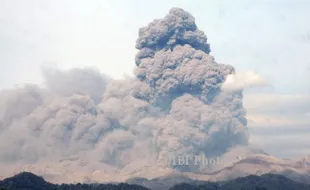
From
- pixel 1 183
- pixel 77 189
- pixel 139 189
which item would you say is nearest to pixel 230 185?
pixel 139 189

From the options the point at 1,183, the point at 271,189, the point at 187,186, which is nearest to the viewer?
the point at 1,183

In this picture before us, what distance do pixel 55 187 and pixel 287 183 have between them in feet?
222

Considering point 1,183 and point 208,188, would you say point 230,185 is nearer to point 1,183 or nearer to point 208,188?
point 208,188

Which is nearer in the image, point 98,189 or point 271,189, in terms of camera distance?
point 98,189

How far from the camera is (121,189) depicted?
13912cm

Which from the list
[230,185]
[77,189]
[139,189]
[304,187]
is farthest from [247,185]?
[77,189]

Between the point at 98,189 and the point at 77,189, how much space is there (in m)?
4.36

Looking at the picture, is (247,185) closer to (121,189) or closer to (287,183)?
(287,183)

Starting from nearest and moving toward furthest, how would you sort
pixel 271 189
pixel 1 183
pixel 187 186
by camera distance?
pixel 1 183, pixel 187 186, pixel 271 189

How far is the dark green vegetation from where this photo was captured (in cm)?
13200

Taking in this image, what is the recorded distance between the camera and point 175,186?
156 meters

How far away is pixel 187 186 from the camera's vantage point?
154 m

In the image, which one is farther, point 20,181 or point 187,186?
point 187,186

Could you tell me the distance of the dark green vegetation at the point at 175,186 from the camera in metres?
132
